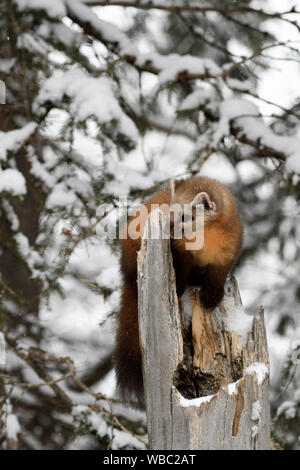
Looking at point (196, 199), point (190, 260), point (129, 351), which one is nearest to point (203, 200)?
point (196, 199)

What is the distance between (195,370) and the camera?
280cm

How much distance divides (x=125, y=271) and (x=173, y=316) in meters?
0.84

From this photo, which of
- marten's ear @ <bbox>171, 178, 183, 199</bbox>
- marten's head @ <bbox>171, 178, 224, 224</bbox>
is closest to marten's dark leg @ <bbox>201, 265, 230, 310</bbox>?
marten's head @ <bbox>171, 178, 224, 224</bbox>

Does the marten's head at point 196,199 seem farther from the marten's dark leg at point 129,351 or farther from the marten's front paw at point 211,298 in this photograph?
the marten's dark leg at point 129,351

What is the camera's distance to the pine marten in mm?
3137

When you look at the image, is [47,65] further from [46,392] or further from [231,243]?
[46,392]

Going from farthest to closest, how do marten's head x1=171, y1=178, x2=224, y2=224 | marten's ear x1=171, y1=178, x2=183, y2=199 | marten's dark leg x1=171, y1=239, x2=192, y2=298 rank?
marten's ear x1=171, y1=178, x2=183, y2=199 → marten's dark leg x1=171, y1=239, x2=192, y2=298 → marten's head x1=171, y1=178, x2=224, y2=224

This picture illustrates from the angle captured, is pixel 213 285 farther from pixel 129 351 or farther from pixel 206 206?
pixel 129 351

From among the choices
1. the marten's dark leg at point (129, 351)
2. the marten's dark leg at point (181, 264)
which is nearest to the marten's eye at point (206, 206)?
the marten's dark leg at point (181, 264)

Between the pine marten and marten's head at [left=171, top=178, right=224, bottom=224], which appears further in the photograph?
the pine marten

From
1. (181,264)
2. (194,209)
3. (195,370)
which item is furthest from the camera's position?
(181,264)

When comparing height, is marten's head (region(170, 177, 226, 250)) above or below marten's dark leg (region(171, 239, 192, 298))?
above

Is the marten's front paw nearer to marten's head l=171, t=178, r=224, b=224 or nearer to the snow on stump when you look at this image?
the snow on stump

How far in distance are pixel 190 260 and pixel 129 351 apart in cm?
67
